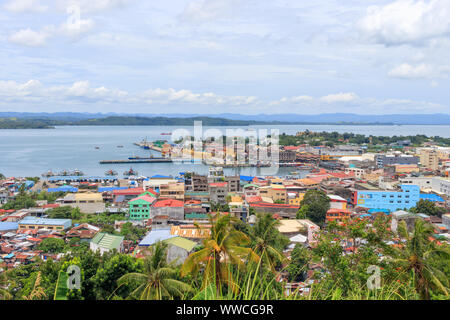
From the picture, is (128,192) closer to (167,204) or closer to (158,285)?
(167,204)

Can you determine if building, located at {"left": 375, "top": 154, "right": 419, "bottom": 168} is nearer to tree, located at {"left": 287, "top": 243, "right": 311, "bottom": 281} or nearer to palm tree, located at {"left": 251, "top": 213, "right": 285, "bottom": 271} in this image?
tree, located at {"left": 287, "top": 243, "right": 311, "bottom": 281}

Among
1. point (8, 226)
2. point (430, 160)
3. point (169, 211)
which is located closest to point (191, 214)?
point (169, 211)

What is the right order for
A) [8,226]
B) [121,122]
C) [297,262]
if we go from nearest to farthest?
[297,262] → [8,226] → [121,122]

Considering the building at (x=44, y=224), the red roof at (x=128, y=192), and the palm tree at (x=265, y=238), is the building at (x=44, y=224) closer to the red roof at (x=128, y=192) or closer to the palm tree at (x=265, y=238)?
the red roof at (x=128, y=192)

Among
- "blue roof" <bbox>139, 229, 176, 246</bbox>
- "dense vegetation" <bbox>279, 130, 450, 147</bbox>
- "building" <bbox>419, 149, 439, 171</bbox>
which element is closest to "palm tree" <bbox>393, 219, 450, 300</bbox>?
"blue roof" <bbox>139, 229, 176, 246</bbox>
